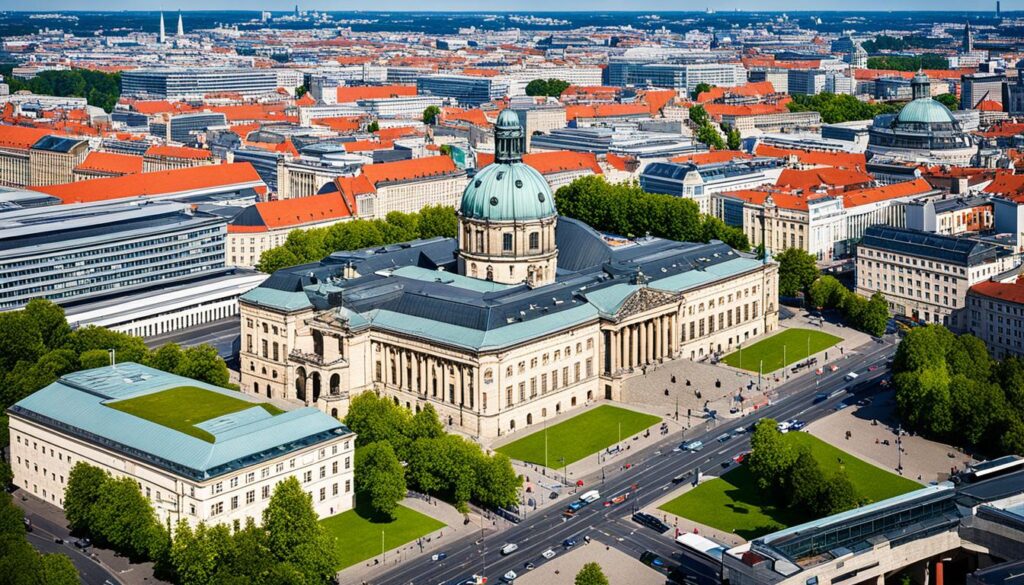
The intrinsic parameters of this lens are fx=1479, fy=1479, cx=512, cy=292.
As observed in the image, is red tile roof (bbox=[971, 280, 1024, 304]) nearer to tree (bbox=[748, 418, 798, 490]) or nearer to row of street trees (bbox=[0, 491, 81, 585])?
tree (bbox=[748, 418, 798, 490])

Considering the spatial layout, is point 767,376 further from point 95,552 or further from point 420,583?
point 95,552

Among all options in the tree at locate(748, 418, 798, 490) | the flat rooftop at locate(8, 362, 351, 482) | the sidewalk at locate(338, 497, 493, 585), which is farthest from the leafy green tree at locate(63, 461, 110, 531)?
the tree at locate(748, 418, 798, 490)

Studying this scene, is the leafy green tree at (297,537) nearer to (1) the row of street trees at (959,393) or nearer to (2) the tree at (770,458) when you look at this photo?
(2) the tree at (770,458)

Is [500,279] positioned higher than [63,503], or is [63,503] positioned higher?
[500,279]

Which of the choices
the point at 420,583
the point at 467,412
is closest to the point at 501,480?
the point at 420,583

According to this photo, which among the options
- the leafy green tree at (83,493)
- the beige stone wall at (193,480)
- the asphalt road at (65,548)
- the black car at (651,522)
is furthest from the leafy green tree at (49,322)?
the black car at (651,522)
